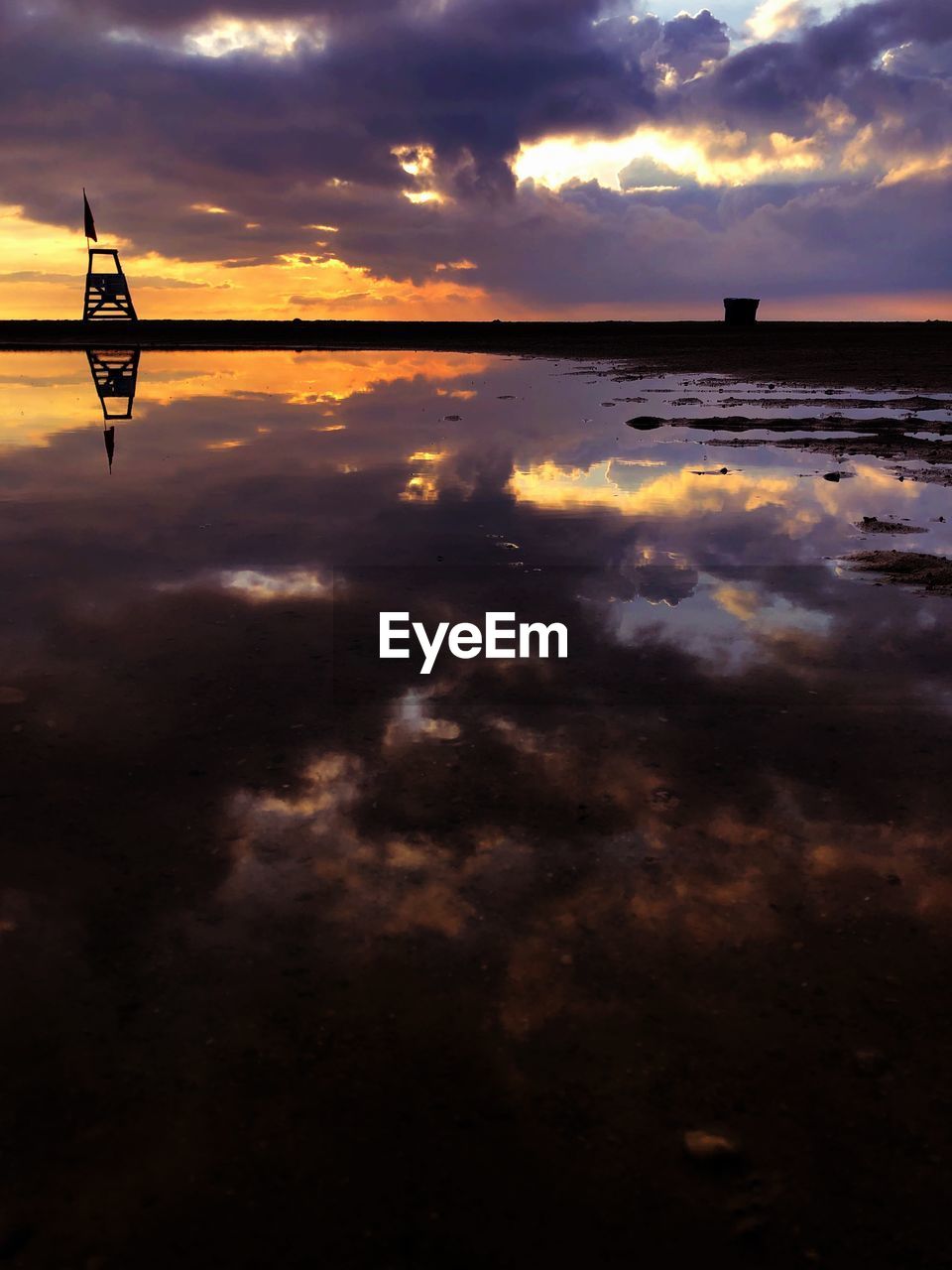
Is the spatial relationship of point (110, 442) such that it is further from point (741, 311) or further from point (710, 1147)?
point (741, 311)

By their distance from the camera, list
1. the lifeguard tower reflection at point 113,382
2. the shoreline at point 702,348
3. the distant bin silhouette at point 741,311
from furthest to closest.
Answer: the distant bin silhouette at point 741,311, the shoreline at point 702,348, the lifeguard tower reflection at point 113,382

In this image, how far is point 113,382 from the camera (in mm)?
25312

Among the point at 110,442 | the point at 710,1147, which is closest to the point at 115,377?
the point at 110,442

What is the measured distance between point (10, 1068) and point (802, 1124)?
2182 millimetres

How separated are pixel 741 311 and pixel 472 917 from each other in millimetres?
61856

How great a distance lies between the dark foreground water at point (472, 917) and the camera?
2197 mm

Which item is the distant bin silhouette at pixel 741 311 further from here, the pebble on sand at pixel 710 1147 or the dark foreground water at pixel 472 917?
the pebble on sand at pixel 710 1147

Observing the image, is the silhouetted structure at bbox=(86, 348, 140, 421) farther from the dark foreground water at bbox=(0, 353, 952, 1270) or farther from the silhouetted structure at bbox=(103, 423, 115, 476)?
the dark foreground water at bbox=(0, 353, 952, 1270)

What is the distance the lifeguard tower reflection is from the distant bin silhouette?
37375 mm

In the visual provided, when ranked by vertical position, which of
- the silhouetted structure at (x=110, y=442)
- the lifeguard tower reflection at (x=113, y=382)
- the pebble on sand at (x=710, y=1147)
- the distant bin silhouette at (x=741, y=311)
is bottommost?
the pebble on sand at (x=710, y=1147)

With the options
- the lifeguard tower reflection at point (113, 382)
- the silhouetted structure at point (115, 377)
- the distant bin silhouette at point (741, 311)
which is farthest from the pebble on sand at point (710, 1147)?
the distant bin silhouette at point (741, 311)

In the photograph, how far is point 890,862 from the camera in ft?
11.5

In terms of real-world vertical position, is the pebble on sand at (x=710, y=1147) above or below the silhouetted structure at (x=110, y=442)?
below

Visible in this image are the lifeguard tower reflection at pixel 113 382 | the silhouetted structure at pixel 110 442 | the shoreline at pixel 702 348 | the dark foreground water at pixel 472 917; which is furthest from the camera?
the shoreline at pixel 702 348
